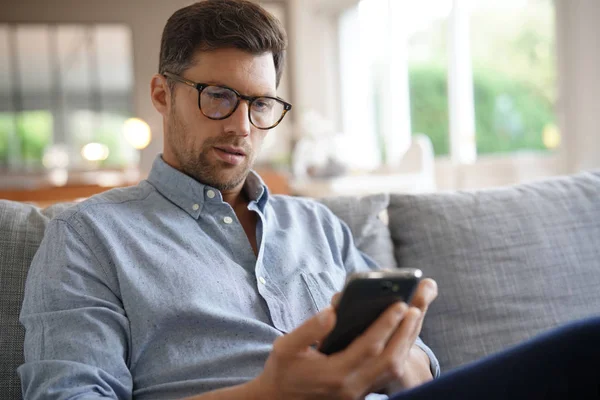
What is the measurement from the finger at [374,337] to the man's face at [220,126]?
0.52 metres

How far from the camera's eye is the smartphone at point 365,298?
2.41 feet

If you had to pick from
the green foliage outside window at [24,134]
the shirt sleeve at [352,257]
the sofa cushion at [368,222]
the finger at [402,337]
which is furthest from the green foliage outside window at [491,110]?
the green foliage outside window at [24,134]

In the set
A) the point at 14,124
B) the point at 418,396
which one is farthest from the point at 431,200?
the point at 14,124

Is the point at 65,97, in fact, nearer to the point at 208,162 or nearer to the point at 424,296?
the point at 208,162

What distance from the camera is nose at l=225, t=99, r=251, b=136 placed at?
46.9 inches

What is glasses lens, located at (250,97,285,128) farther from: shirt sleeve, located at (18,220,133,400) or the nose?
shirt sleeve, located at (18,220,133,400)

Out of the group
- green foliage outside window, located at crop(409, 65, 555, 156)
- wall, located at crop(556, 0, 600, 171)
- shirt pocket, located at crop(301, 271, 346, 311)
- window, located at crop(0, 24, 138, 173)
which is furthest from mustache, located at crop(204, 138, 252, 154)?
window, located at crop(0, 24, 138, 173)

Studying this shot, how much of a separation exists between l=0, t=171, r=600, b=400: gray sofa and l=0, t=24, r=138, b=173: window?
6.99 meters

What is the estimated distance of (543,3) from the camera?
4402 mm

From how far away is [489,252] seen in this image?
58.3 inches

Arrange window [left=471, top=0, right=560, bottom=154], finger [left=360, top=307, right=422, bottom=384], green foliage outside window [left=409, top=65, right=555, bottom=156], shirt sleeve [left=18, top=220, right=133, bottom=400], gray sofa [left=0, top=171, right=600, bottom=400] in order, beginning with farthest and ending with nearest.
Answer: green foliage outside window [left=409, top=65, right=555, bottom=156] < window [left=471, top=0, right=560, bottom=154] < gray sofa [left=0, top=171, right=600, bottom=400] < shirt sleeve [left=18, top=220, right=133, bottom=400] < finger [left=360, top=307, right=422, bottom=384]

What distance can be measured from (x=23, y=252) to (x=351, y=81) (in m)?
6.42

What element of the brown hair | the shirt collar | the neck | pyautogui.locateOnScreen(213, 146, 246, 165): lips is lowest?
the neck

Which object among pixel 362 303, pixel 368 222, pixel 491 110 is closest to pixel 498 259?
pixel 368 222
